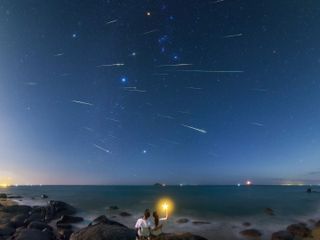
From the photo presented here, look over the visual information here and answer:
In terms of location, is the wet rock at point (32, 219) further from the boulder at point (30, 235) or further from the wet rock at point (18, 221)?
the boulder at point (30, 235)

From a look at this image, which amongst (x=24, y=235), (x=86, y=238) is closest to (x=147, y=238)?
(x=86, y=238)

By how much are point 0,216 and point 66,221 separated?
1005 cm

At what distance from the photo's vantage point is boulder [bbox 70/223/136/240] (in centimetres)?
2031

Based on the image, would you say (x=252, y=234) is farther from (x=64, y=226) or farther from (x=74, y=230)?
(x=64, y=226)

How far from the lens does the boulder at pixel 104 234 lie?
20312mm

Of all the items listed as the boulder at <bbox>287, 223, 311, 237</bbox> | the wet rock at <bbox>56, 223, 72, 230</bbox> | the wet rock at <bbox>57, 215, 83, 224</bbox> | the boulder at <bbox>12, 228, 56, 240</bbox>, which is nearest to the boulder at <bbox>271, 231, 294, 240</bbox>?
the boulder at <bbox>287, 223, 311, 237</bbox>

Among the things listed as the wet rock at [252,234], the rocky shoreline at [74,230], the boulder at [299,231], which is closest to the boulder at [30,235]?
the rocky shoreline at [74,230]

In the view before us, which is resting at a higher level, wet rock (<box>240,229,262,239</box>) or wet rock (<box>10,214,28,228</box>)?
wet rock (<box>10,214,28,228</box>)

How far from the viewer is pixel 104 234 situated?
2059 cm

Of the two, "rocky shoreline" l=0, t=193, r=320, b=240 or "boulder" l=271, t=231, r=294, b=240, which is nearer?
"rocky shoreline" l=0, t=193, r=320, b=240

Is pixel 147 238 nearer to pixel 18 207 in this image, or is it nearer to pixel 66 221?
pixel 66 221

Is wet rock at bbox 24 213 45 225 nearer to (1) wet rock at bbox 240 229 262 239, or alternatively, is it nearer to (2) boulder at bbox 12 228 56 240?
(2) boulder at bbox 12 228 56 240

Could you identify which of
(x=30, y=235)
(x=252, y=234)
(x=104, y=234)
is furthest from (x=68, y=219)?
(x=252, y=234)

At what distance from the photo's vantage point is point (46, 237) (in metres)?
24.8
